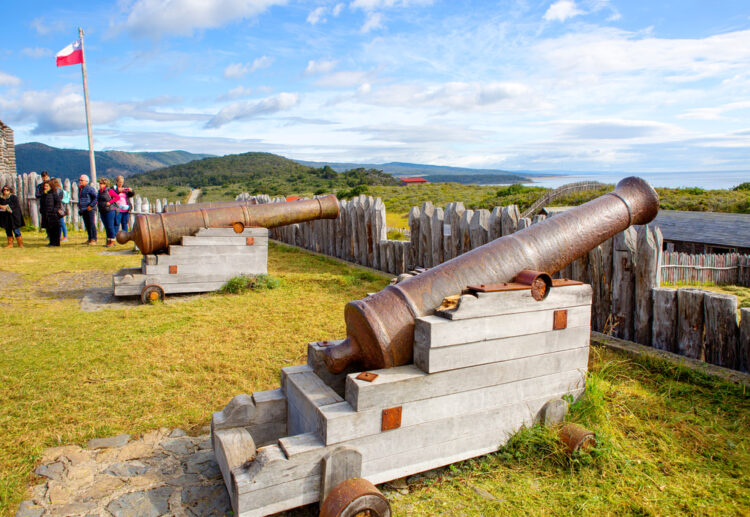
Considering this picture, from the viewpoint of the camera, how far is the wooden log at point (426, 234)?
7.56 m

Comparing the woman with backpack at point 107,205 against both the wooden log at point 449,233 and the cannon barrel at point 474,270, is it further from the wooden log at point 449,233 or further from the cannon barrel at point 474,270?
the cannon barrel at point 474,270

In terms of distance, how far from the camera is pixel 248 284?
25.1 feet

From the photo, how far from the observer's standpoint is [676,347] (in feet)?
14.1

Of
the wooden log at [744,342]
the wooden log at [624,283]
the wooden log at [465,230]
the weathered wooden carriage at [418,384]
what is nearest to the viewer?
the weathered wooden carriage at [418,384]

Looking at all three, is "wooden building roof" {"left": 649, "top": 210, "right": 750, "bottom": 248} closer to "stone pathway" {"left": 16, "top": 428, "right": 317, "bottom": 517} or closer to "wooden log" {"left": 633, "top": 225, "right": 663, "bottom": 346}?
"wooden log" {"left": 633, "top": 225, "right": 663, "bottom": 346}

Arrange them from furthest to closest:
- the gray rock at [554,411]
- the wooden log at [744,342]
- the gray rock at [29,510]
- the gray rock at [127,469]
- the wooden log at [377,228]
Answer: the wooden log at [377,228] → the wooden log at [744,342] → the gray rock at [554,411] → the gray rock at [127,469] → the gray rock at [29,510]

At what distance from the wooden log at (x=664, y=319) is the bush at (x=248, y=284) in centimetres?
519

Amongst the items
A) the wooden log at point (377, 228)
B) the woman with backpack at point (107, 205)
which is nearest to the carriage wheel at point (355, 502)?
the wooden log at point (377, 228)

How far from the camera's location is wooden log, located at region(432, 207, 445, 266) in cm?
731

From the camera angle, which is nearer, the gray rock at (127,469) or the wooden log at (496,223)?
the gray rock at (127,469)

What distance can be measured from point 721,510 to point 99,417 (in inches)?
150

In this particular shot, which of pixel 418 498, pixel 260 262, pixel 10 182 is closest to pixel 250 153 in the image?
pixel 10 182

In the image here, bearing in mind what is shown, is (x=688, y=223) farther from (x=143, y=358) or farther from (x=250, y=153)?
(x=250, y=153)

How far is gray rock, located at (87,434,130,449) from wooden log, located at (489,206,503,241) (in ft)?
15.1
